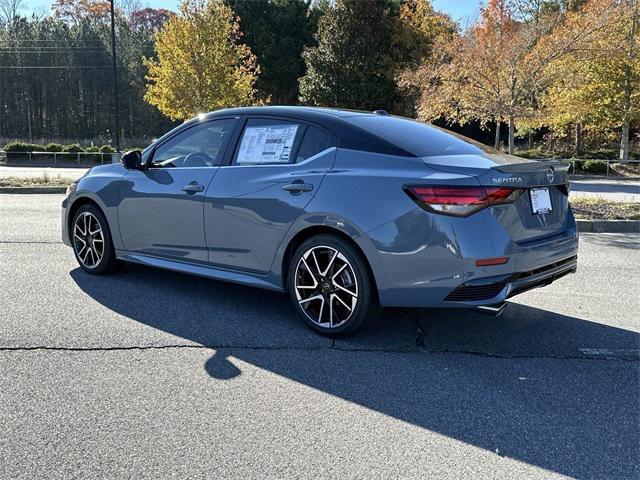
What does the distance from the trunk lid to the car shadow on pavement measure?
0.82m

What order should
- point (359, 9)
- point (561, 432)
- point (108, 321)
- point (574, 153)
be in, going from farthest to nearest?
1. point (574, 153)
2. point (359, 9)
3. point (108, 321)
4. point (561, 432)

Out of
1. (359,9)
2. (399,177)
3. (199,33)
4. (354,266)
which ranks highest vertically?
(359,9)

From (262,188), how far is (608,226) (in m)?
7.29

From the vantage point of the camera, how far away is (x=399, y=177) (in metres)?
3.78

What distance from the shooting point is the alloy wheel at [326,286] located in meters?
4.04

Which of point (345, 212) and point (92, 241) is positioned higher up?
point (345, 212)

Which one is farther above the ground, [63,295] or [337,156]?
[337,156]

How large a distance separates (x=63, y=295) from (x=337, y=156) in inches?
110

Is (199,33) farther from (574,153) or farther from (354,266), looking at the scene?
(354,266)

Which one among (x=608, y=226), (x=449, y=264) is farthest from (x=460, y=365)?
(x=608, y=226)

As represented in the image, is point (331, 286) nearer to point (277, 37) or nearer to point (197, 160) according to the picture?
point (197, 160)

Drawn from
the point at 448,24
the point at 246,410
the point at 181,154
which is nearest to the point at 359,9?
the point at 448,24

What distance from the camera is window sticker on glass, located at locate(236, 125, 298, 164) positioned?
4.47 metres

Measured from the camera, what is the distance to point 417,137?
4.32 m
